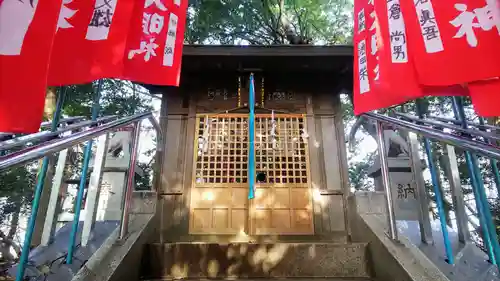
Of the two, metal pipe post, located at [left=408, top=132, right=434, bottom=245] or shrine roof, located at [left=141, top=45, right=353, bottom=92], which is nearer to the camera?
metal pipe post, located at [left=408, top=132, right=434, bottom=245]

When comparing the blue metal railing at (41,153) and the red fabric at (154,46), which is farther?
the red fabric at (154,46)

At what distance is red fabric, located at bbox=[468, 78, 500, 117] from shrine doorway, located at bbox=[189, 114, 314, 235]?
426 centimetres

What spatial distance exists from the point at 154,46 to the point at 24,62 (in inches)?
78.1

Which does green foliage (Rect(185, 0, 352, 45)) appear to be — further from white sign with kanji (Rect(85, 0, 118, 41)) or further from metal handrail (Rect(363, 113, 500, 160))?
metal handrail (Rect(363, 113, 500, 160))

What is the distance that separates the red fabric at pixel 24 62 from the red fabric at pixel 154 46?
1.19m

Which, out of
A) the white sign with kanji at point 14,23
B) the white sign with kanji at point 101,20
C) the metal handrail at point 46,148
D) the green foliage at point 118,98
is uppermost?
the green foliage at point 118,98

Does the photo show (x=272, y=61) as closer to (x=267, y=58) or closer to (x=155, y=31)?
(x=267, y=58)

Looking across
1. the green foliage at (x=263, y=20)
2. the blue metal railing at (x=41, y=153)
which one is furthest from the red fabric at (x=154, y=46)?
the green foliage at (x=263, y=20)

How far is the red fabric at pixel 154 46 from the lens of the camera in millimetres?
3721

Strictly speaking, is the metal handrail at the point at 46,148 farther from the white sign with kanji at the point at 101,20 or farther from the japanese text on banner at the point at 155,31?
the japanese text on banner at the point at 155,31

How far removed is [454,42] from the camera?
8.91ft

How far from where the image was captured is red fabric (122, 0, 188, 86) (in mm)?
3721

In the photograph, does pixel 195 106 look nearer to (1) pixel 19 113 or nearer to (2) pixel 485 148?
(1) pixel 19 113

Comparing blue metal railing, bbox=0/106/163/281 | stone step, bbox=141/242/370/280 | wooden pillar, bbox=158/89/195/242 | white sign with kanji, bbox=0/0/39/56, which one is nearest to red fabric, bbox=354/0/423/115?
stone step, bbox=141/242/370/280
